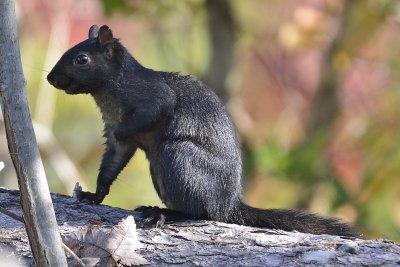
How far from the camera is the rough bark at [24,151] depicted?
8.86ft

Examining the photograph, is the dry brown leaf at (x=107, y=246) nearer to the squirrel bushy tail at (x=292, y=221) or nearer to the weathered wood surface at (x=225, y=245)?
the weathered wood surface at (x=225, y=245)

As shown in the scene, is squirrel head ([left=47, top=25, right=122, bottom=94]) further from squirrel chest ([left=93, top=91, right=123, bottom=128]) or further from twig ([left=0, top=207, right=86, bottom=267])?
twig ([left=0, top=207, right=86, bottom=267])

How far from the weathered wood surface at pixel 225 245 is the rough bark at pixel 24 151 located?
0.39 meters

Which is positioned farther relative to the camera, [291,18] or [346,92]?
[346,92]

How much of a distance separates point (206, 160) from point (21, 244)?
3.06 ft

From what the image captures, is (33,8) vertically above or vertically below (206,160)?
above

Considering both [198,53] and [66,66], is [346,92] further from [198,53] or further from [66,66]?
[66,66]

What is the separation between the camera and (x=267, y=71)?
8.69 metres

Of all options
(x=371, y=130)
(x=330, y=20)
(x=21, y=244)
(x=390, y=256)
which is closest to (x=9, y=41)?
(x=21, y=244)

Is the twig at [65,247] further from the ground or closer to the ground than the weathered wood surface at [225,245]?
closer to the ground

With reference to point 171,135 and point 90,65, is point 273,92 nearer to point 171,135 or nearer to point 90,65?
point 90,65

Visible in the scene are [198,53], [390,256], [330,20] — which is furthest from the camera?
[198,53]

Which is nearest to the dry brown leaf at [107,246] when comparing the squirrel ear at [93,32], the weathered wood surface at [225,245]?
the weathered wood surface at [225,245]

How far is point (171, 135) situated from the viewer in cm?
386
